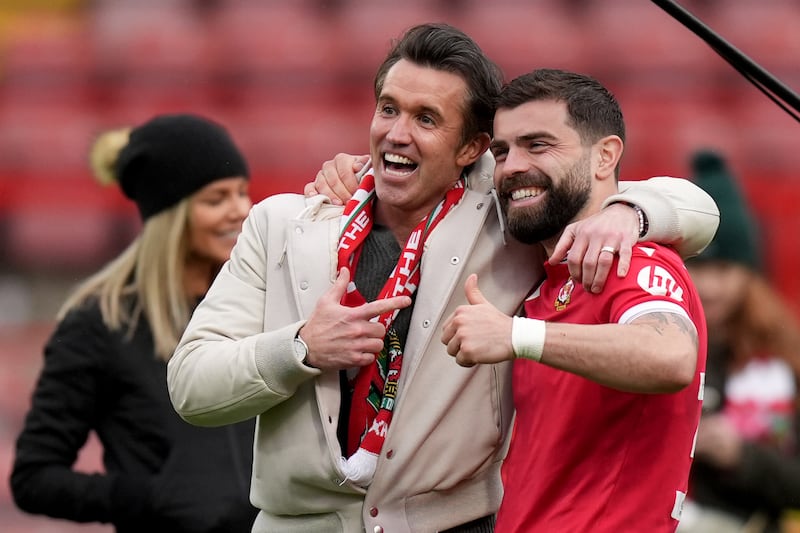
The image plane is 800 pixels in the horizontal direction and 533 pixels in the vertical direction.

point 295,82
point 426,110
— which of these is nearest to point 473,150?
point 426,110

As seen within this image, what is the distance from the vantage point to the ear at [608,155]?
256 centimetres

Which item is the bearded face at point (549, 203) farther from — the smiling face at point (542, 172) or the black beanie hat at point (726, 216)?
the black beanie hat at point (726, 216)

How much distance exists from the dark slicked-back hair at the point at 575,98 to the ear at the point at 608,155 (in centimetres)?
1

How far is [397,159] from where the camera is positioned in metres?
2.66

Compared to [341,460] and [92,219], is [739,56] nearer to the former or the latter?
[341,460]

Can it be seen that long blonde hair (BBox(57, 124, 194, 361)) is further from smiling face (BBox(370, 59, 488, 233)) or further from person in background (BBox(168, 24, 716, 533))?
smiling face (BBox(370, 59, 488, 233))

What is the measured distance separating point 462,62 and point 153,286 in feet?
4.12

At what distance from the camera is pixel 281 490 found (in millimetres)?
2574

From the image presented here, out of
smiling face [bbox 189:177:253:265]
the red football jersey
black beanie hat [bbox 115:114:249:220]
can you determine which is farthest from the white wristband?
black beanie hat [bbox 115:114:249:220]

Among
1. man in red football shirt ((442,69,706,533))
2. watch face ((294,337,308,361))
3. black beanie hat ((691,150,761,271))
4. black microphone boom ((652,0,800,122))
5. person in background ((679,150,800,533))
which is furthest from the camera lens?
black beanie hat ((691,150,761,271))

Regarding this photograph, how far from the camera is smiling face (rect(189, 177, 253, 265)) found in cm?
369

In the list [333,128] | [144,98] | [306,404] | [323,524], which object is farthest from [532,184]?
[144,98]

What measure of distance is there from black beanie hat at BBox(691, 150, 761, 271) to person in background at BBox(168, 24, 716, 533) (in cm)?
219

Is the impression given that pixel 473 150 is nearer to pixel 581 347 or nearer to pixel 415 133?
pixel 415 133
